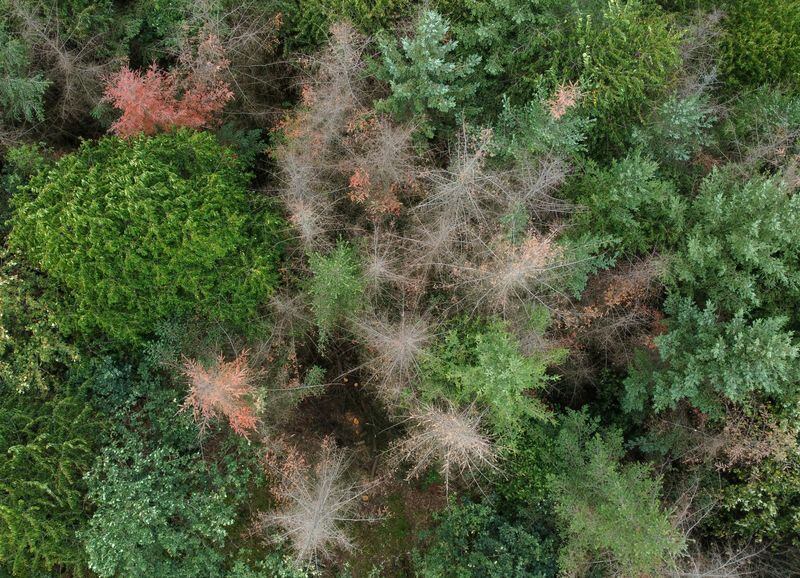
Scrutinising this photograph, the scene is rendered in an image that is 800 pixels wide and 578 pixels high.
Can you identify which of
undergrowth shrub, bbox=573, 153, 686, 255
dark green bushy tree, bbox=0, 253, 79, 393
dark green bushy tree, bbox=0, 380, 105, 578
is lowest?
dark green bushy tree, bbox=0, 380, 105, 578

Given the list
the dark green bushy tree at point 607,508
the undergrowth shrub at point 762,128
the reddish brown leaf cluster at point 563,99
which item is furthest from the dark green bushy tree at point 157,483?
the undergrowth shrub at point 762,128

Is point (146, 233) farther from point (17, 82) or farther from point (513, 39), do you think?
point (513, 39)

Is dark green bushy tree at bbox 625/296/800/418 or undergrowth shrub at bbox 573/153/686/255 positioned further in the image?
undergrowth shrub at bbox 573/153/686/255

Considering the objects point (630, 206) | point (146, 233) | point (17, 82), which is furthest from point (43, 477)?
point (630, 206)

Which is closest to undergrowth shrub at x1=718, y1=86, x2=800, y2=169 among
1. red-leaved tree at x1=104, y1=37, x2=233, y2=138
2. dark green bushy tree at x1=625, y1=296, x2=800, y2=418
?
dark green bushy tree at x1=625, y1=296, x2=800, y2=418

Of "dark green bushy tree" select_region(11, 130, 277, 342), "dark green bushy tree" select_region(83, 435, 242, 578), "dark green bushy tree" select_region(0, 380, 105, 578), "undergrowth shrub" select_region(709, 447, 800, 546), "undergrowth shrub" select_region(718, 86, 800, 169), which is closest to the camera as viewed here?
"dark green bushy tree" select_region(0, 380, 105, 578)

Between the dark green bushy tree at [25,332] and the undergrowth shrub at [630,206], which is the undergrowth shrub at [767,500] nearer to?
the undergrowth shrub at [630,206]

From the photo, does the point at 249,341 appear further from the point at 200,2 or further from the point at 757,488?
the point at 757,488

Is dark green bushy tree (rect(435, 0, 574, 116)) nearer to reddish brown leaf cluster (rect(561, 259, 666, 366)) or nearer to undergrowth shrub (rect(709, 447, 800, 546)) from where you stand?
reddish brown leaf cluster (rect(561, 259, 666, 366))
